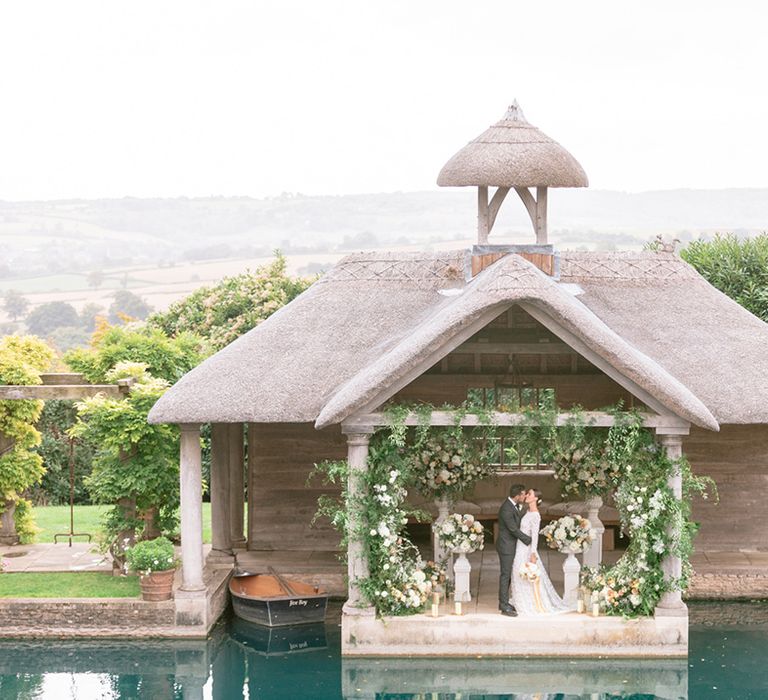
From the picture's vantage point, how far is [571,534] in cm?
2097

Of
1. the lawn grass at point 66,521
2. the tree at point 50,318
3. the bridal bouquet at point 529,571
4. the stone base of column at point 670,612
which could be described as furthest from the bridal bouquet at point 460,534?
the tree at point 50,318

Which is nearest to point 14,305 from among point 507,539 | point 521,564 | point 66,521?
point 66,521

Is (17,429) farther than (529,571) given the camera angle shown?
Yes

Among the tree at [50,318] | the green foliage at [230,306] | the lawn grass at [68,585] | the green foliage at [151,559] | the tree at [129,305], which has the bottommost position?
the lawn grass at [68,585]

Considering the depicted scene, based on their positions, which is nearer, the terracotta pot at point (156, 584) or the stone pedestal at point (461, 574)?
the stone pedestal at point (461, 574)

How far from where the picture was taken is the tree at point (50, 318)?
9788 centimetres

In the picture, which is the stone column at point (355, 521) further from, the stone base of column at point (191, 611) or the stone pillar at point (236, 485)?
the stone pillar at point (236, 485)

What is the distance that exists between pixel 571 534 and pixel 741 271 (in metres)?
13.7

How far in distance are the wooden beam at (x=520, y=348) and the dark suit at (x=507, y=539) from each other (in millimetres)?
2363

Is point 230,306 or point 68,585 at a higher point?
point 230,306

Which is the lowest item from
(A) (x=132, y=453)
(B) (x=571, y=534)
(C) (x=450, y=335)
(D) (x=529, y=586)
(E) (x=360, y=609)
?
(E) (x=360, y=609)

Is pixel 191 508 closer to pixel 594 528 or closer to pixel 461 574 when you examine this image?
pixel 461 574

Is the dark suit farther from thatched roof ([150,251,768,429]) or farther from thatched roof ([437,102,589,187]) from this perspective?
thatched roof ([437,102,589,187])

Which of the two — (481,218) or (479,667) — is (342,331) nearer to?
(481,218)
